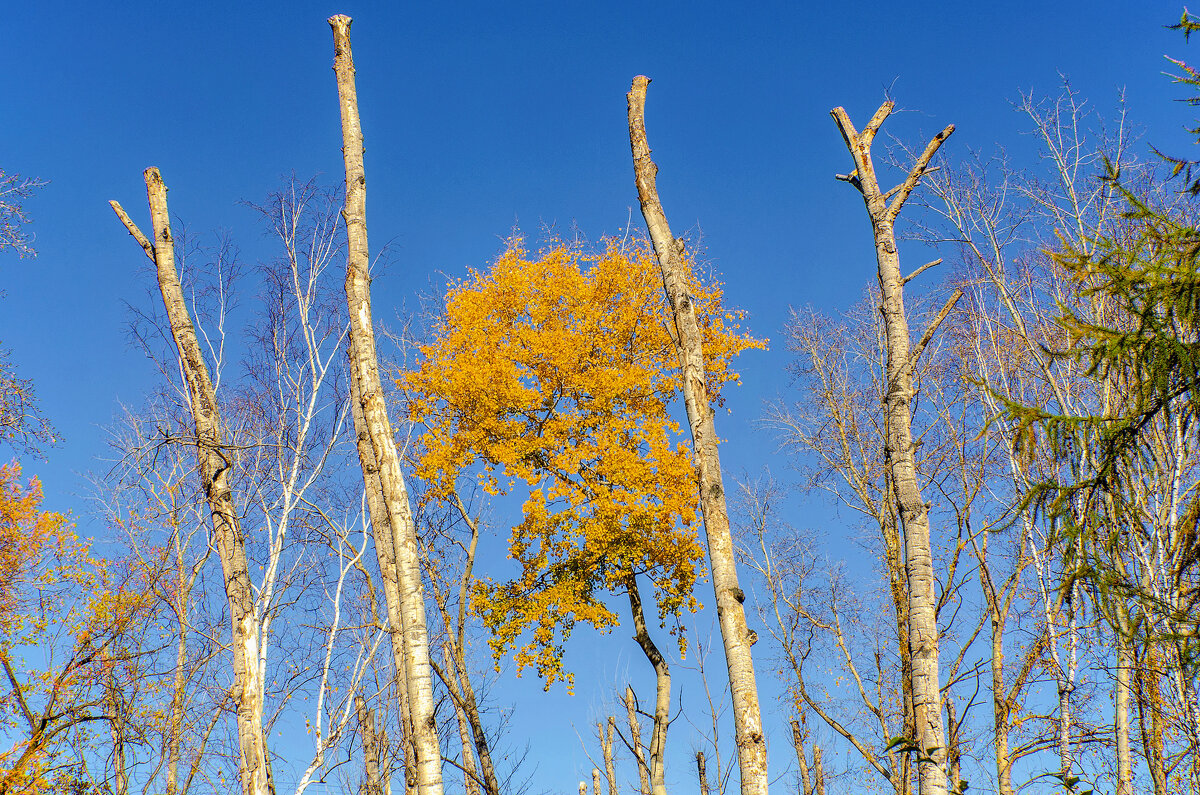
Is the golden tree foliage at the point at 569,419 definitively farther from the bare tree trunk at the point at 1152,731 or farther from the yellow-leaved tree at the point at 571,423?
the bare tree trunk at the point at 1152,731

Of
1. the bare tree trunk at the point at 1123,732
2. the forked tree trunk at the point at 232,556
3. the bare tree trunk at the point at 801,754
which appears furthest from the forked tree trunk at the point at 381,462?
the bare tree trunk at the point at 801,754

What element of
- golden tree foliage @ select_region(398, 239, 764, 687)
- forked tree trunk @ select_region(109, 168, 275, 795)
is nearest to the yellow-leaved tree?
golden tree foliage @ select_region(398, 239, 764, 687)

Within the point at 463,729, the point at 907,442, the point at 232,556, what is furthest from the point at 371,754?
the point at 907,442

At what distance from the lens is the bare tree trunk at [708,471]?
23.1 ft

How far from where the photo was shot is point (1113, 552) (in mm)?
6566

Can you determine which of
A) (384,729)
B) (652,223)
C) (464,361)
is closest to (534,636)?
(464,361)

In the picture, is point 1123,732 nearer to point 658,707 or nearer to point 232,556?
point 658,707

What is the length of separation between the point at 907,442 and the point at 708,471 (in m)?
1.76

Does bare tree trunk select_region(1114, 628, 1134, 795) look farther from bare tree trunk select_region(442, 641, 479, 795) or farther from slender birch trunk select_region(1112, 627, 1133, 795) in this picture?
bare tree trunk select_region(442, 641, 479, 795)

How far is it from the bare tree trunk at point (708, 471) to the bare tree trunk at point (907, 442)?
4.30ft

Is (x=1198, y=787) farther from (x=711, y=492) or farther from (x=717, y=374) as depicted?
(x=717, y=374)

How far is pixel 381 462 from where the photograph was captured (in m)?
7.75

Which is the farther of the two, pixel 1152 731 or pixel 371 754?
pixel 371 754

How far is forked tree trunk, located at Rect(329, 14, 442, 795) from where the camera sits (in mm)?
7129
